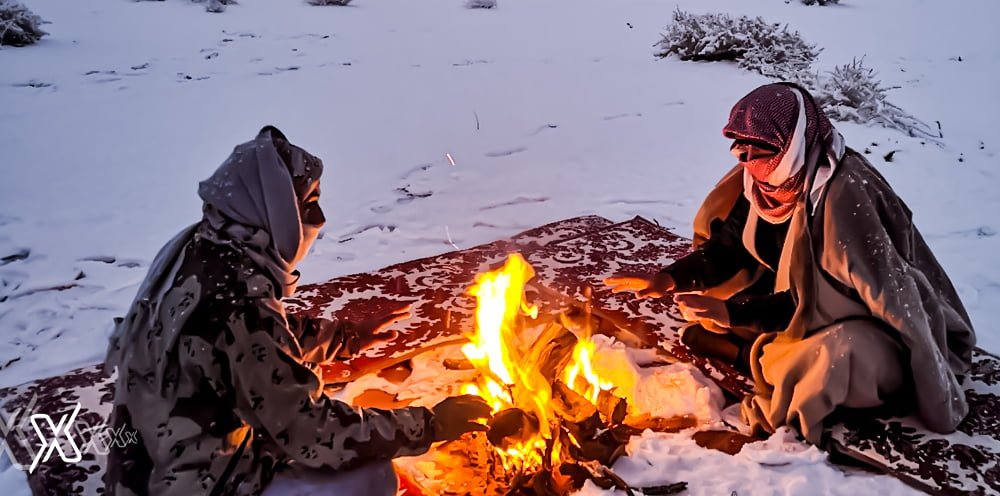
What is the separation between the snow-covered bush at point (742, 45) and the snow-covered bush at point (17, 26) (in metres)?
7.67

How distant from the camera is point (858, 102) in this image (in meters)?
8.05

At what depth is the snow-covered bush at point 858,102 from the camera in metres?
7.76

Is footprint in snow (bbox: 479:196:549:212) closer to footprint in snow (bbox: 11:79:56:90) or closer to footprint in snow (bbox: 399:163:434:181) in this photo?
footprint in snow (bbox: 399:163:434:181)

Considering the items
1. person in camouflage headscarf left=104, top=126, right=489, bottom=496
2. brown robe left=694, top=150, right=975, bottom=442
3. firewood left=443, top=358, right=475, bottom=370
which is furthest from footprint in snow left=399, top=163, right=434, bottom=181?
person in camouflage headscarf left=104, top=126, right=489, bottom=496

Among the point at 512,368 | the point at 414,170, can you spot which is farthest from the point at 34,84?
the point at 512,368

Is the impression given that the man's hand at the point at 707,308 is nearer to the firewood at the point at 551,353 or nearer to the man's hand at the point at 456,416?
the firewood at the point at 551,353

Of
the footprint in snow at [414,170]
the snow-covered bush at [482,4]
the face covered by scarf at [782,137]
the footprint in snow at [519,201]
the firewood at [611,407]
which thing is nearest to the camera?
the face covered by scarf at [782,137]

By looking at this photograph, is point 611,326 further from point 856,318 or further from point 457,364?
point 856,318

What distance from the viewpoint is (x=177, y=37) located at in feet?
35.4

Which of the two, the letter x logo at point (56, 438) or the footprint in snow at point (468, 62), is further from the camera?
the footprint in snow at point (468, 62)

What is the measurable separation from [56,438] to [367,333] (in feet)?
4.16

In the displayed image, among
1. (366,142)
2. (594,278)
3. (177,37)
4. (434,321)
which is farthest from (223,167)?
(177,37)

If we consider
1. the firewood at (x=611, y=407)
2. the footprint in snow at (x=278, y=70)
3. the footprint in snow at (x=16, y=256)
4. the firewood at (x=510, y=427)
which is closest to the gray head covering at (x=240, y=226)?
the firewood at (x=510, y=427)

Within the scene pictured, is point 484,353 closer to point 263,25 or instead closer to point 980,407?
point 980,407
